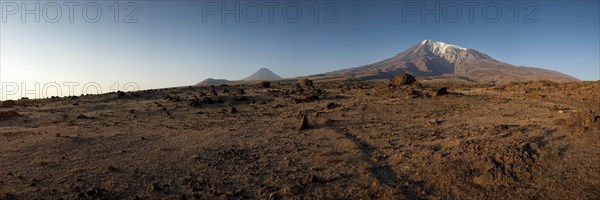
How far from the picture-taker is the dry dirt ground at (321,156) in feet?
34.1

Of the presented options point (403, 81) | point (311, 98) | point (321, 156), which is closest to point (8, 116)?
point (311, 98)

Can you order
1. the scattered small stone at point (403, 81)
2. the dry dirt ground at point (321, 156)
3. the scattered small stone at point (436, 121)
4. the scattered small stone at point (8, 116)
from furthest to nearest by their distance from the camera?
the scattered small stone at point (403, 81), the scattered small stone at point (8, 116), the scattered small stone at point (436, 121), the dry dirt ground at point (321, 156)

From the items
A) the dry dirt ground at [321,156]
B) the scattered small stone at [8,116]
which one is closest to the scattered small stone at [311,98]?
the dry dirt ground at [321,156]

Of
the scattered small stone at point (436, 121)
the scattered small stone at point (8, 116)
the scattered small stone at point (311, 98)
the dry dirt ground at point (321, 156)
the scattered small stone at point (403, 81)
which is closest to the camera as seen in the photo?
the dry dirt ground at point (321, 156)

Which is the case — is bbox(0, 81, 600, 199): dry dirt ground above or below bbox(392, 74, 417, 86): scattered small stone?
below

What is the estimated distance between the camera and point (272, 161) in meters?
12.9

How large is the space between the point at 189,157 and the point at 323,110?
36.2 feet

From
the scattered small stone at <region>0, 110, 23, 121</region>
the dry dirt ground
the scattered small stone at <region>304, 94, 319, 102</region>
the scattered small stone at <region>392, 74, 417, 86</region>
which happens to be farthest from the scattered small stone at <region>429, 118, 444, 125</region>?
the scattered small stone at <region>0, 110, 23, 121</region>

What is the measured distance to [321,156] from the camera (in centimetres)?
1308

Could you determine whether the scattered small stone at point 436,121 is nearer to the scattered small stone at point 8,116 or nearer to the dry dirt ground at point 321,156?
the dry dirt ground at point 321,156

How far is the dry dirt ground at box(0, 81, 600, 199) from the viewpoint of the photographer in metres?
10.4

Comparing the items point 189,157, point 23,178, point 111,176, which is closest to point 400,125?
point 189,157

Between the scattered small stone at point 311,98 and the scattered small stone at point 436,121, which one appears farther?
the scattered small stone at point 311,98

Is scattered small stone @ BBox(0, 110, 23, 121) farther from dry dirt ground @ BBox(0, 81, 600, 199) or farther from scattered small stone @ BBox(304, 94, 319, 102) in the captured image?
scattered small stone @ BBox(304, 94, 319, 102)
